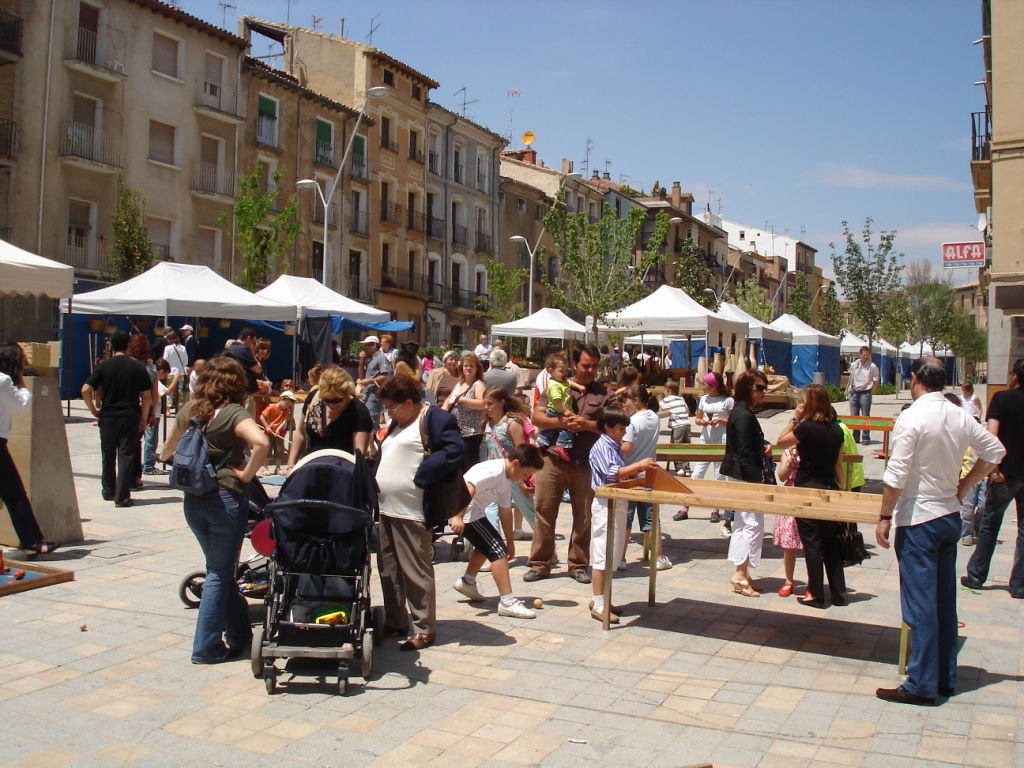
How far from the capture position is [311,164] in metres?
37.0

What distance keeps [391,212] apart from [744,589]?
3786 centimetres

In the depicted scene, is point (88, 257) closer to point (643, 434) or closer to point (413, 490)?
point (643, 434)

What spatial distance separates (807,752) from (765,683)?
916 mm

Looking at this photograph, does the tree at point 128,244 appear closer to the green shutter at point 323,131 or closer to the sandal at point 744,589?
the green shutter at point 323,131

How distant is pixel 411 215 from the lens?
44.6 meters

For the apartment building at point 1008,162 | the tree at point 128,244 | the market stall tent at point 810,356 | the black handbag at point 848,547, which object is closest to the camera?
the black handbag at point 848,547

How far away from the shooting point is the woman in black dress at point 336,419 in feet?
19.3

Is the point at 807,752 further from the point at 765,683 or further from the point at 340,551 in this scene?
the point at 340,551

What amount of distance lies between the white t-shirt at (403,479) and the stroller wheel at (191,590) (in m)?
1.54

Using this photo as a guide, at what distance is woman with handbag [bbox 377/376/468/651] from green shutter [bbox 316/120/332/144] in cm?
3395

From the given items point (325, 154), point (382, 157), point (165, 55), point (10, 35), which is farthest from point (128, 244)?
point (382, 157)

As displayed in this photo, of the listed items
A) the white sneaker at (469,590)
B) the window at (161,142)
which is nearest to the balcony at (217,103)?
the window at (161,142)

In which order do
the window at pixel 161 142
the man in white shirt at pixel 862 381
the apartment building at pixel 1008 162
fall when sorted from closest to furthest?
the man in white shirt at pixel 862 381, the apartment building at pixel 1008 162, the window at pixel 161 142

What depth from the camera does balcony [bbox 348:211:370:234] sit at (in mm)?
39956
